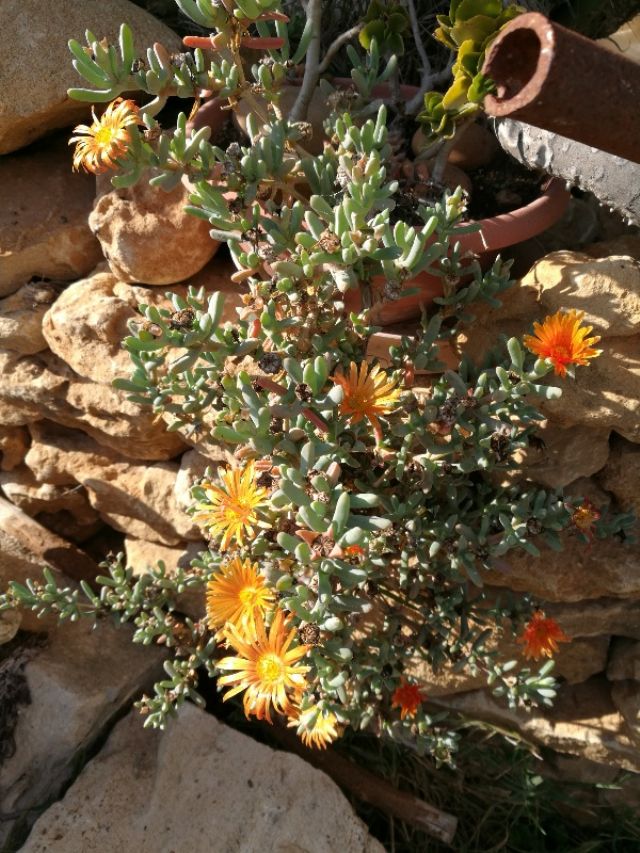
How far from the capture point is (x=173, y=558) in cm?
229

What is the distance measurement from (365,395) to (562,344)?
378 mm

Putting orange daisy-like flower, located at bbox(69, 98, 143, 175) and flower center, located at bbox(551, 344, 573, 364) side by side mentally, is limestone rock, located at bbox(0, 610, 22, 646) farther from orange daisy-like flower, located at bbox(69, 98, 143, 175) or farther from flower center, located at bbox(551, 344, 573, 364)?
flower center, located at bbox(551, 344, 573, 364)

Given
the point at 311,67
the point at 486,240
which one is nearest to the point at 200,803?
the point at 486,240

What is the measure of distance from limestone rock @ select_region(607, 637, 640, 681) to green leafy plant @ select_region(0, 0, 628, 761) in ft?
1.40

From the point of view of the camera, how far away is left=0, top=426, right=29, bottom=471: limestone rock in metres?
2.37

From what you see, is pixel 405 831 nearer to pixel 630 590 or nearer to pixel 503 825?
pixel 503 825

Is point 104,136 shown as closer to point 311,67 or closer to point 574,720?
point 311,67

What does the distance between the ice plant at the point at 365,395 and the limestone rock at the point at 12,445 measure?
141 cm

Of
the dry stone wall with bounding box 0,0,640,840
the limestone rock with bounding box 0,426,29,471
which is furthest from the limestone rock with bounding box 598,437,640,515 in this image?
the limestone rock with bounding box 0,426,29,471

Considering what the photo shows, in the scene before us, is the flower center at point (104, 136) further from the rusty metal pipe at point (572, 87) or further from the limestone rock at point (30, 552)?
the limestone rock at point (30, 552)

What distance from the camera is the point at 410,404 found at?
146cm

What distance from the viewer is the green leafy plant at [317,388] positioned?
1286 mm

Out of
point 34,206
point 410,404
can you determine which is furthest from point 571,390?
point 34,206

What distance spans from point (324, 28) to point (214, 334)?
46.9 inches
